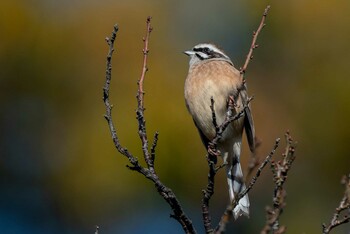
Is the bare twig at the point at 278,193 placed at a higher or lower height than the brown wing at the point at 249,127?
lower

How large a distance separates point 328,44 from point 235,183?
9.38m

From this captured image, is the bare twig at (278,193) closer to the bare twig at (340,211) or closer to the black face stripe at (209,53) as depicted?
the bare twig at (340,211)

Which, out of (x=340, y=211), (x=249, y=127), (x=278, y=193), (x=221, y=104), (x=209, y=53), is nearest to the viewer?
(x=278, y=193)

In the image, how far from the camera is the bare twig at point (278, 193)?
3.85 m

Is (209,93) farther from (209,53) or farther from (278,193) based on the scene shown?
(278,193)

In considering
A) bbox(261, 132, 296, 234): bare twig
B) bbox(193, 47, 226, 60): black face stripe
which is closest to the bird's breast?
bbox(193, 47, 226, 60): black face stripe

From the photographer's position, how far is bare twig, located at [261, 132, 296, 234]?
3.85 meters

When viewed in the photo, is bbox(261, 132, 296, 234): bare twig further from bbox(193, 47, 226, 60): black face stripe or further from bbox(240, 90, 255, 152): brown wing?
bbox(193, 47, 226, 60): black face stripe

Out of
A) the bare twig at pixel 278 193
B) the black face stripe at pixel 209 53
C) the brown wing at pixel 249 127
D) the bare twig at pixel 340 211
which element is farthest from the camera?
the black face stripe at pixel 209 53

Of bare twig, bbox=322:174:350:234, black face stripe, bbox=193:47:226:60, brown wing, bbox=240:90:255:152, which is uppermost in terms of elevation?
black face stripe, bbox=193:47:226:60

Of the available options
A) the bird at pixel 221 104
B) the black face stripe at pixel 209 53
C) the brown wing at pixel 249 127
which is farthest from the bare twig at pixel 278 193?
the black face stripe at pixel 209 53

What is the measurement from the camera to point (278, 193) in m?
4.11

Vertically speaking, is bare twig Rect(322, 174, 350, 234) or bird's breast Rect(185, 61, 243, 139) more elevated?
bird's breast Rect(185, 61, 243, 139)

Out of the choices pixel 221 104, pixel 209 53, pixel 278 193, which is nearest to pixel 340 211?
pixel 278 193
